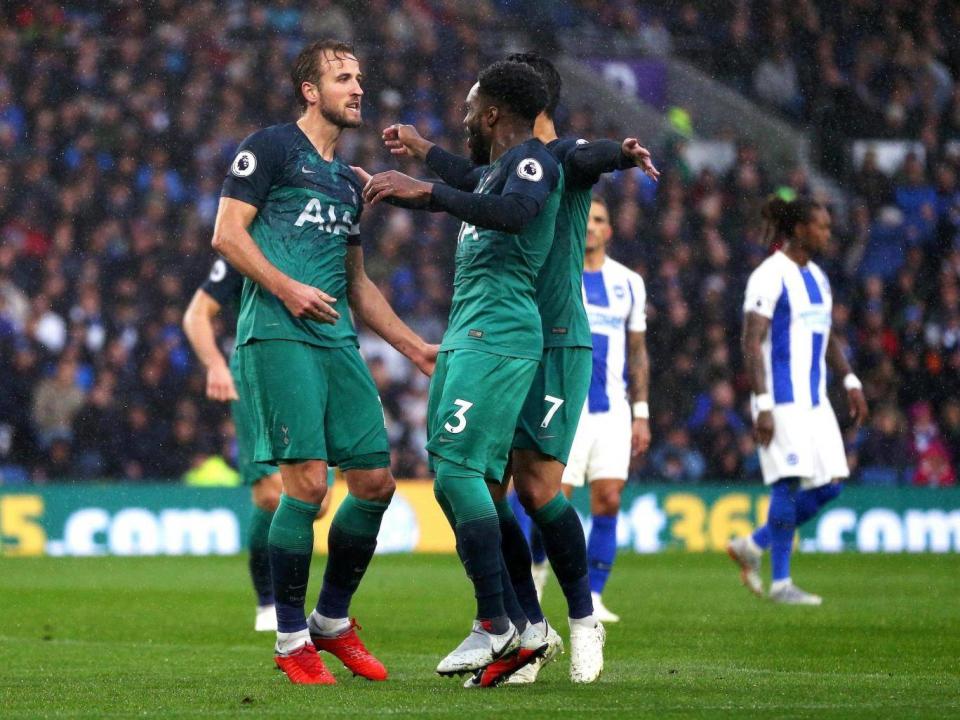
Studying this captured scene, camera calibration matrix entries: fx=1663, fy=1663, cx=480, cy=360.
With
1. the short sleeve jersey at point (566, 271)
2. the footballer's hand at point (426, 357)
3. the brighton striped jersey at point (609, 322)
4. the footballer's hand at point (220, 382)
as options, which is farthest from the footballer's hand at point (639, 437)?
the short sleeve jersey at point (566, 271)

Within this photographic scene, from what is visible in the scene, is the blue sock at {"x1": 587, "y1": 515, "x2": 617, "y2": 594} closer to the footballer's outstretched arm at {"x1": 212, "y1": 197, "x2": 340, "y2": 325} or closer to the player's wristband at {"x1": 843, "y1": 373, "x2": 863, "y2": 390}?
the player's wristband at {"x1": 843, "y1": 373, "x2": 863, "y2": 390}

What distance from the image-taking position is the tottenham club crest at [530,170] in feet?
18.4

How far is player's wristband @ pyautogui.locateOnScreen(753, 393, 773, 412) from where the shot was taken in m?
9.96

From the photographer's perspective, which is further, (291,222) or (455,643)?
(455,643)

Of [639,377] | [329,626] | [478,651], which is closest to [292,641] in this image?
[329,626]

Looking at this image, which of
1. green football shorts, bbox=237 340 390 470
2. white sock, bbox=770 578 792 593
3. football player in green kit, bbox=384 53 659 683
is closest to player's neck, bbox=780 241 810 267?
white sock, bbox=770 578 792 593

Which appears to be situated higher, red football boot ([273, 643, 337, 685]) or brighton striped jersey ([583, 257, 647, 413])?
brighton striped jersey ([583, 257, 647, 413])

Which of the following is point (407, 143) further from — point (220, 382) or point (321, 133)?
point (220, 382)

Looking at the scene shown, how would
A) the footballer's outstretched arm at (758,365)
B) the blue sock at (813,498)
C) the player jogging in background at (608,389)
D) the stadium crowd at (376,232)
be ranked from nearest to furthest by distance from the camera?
the player jogging in background at (608,389)
the footballer's outstretched arm at (758,365)
the blue sock at (813,498)
the stadium crowd at (376,232)

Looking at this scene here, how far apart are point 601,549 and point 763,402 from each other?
5.36 feet

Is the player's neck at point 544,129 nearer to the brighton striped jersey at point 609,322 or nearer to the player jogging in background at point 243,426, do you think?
the player jogging in background at point 243,426

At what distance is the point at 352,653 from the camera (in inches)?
234

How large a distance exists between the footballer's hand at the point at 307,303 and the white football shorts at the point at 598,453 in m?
3.68

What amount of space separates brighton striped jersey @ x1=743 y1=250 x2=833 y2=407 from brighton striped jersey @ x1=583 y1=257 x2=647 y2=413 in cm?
91
